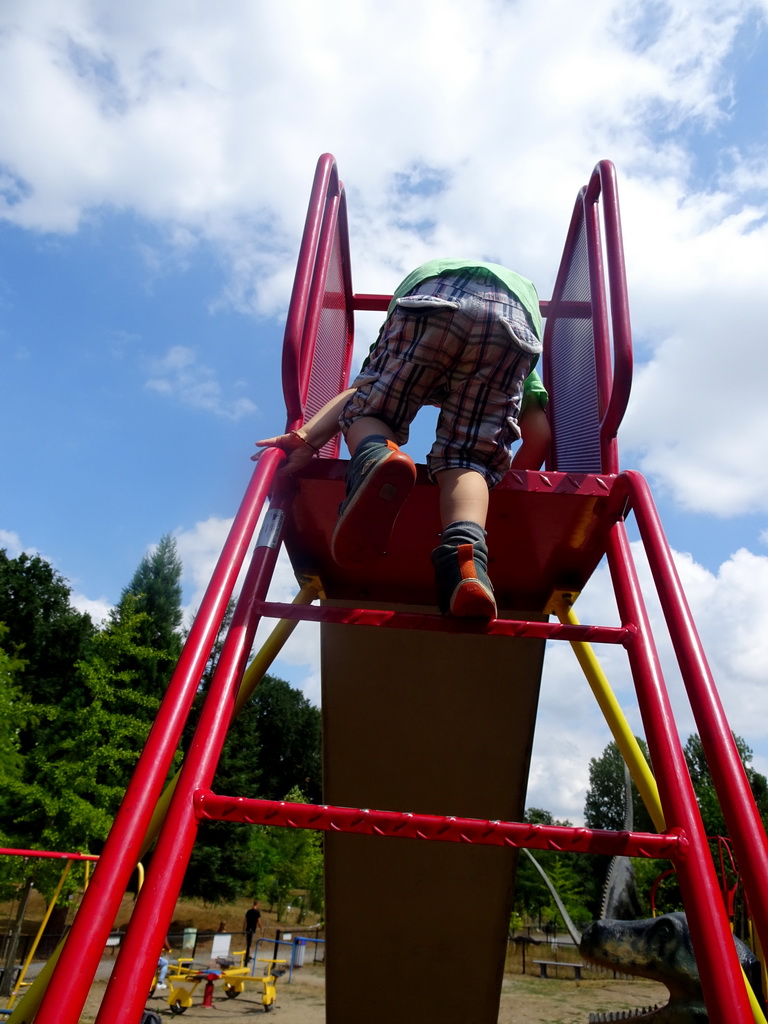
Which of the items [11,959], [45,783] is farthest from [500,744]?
[45,783]

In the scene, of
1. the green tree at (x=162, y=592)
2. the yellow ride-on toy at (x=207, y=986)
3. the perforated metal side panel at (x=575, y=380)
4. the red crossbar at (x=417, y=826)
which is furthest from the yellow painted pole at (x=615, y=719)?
the green tree at (x=162, y=592)

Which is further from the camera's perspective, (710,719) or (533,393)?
(533,393)

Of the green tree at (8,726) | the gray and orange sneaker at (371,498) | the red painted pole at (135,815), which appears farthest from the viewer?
the green tree at (8,726)

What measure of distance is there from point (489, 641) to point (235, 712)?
3.77ft

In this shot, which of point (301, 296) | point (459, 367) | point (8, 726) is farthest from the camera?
point (8, 726)

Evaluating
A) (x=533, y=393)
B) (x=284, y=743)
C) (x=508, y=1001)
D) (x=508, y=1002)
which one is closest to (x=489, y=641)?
(x=533, y=393)

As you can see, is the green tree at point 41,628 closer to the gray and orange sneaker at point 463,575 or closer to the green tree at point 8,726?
the green tree at point 8,726

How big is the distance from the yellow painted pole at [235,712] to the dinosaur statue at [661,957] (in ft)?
7.08

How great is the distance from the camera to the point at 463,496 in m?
1.65

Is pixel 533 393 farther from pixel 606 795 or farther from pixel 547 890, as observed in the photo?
pixel 606 795

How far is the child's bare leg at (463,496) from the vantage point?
5.31 ft

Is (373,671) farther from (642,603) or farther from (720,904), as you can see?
(720,904)

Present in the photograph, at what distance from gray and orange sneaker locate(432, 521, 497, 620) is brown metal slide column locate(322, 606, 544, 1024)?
3.30 ft

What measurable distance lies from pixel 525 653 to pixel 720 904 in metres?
1.30
